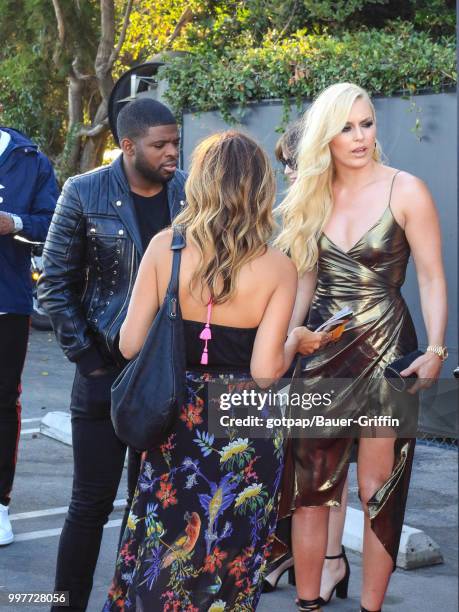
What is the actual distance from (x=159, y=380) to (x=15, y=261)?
2258 millimetres

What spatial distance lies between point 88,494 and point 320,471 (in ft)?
2.88

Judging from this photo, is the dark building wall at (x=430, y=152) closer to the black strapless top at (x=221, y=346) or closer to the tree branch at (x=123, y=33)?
the black strapless top at (x=221, y=346)

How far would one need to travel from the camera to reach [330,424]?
4.11m

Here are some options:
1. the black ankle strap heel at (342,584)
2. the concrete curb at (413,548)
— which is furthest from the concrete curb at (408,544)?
the black ankle strap heel at (342,584)

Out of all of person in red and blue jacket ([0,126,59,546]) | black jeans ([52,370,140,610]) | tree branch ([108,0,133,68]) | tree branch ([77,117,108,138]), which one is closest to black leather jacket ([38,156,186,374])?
black jeans ([52,370,140,610])

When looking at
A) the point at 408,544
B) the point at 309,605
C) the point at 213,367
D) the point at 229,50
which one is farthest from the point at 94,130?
the point at 213,367

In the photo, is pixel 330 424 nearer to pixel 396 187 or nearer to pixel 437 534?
pixel 396 187

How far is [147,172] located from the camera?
4.07 meters

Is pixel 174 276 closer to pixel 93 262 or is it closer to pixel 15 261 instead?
pixel 93 262

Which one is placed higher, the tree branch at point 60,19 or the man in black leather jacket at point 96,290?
the tree branch at point 60,19

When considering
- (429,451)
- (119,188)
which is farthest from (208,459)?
(429,451)

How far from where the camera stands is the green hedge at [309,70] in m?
8.29

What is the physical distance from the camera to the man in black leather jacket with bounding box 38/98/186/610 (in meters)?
3.98

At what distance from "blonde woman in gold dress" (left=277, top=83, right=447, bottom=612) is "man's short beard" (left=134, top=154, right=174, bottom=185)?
49cm
